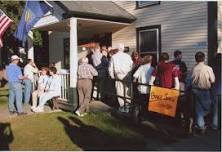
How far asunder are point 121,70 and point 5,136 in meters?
3.78

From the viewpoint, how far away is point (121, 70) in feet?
39.2

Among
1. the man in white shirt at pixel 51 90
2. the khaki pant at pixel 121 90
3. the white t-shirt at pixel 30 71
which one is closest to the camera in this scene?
the khaki pant at pixel 121 90

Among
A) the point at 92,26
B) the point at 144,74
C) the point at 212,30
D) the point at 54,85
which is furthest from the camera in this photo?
the point at 92,26

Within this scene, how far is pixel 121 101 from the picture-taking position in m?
11.9

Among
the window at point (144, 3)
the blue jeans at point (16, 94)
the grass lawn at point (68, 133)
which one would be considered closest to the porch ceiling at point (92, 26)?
the window at point (144, 3)

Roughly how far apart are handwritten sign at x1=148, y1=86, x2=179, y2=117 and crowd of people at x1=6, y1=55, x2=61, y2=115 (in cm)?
385

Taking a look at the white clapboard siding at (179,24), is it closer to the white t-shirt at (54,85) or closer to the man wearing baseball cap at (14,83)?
the white t-shirt at (54,85)

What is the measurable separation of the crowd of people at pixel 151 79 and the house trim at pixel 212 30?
1.03 m

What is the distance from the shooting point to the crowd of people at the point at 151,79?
395 inches

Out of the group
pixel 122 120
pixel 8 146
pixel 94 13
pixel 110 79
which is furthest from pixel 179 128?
pixel 94 13

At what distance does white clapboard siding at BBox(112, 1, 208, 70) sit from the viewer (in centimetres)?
1301

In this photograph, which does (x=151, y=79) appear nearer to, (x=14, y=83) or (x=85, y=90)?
(x=85, y=90)

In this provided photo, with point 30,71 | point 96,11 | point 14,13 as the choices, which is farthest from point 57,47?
point 96,11

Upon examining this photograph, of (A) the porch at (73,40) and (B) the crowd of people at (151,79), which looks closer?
(B) the crowd of people at (151,79)
